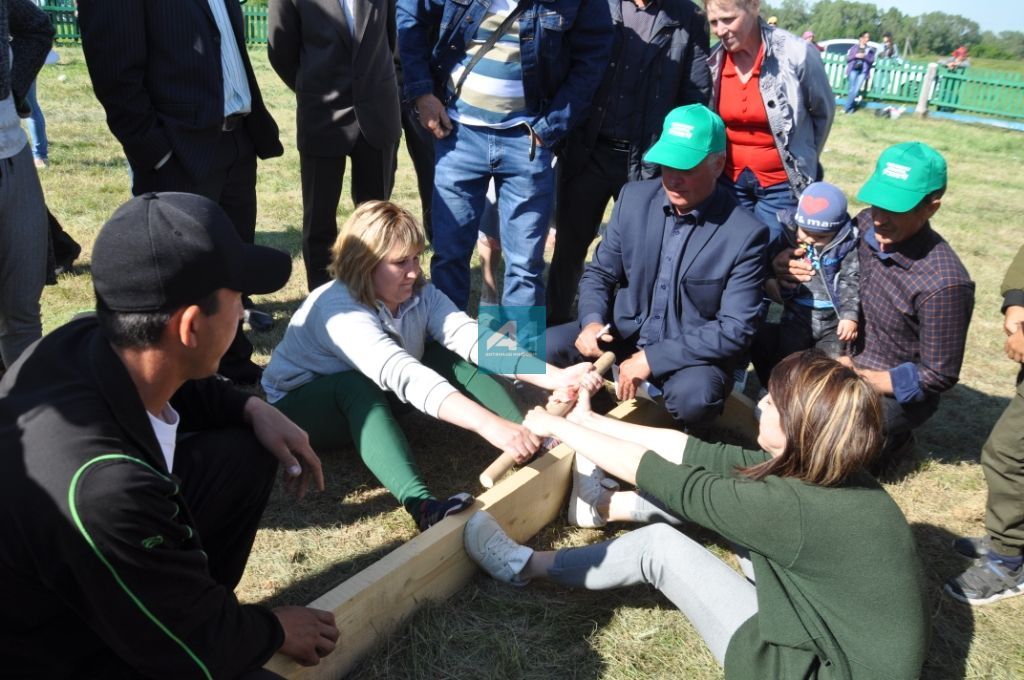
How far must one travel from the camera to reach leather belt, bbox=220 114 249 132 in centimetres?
377

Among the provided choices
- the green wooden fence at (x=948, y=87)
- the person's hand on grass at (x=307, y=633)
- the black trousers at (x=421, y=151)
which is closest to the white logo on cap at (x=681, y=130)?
the person's hand on grass at (x=307, y=633)

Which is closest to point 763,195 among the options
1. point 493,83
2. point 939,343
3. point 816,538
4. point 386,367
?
point 939,343

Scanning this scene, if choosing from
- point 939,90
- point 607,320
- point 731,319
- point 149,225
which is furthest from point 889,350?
→ point 939,90

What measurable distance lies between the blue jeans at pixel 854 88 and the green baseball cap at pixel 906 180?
17379 millimetres

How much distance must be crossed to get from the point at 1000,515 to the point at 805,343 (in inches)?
44.4

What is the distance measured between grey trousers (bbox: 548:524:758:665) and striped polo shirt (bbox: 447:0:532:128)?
6.94 feet

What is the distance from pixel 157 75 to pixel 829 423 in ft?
9.79

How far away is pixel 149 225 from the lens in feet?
5.40

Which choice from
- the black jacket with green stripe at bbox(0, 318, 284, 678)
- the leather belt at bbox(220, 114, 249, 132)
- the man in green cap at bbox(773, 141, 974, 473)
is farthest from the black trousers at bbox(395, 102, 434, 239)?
the black jacket with green stripe at bbox(0, 318, 284, 678)

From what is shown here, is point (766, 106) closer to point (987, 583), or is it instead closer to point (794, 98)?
point (794, 98)

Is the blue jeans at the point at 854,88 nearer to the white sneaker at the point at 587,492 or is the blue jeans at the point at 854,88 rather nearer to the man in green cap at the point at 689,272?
the man in green cap at the point at 689,272

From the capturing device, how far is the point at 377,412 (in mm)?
2982

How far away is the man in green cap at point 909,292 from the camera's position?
10.5ft

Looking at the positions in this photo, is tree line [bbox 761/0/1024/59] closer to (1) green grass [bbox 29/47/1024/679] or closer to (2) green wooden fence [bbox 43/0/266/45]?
→ (2) green wooden fence [bbox 43/0/266/45]
